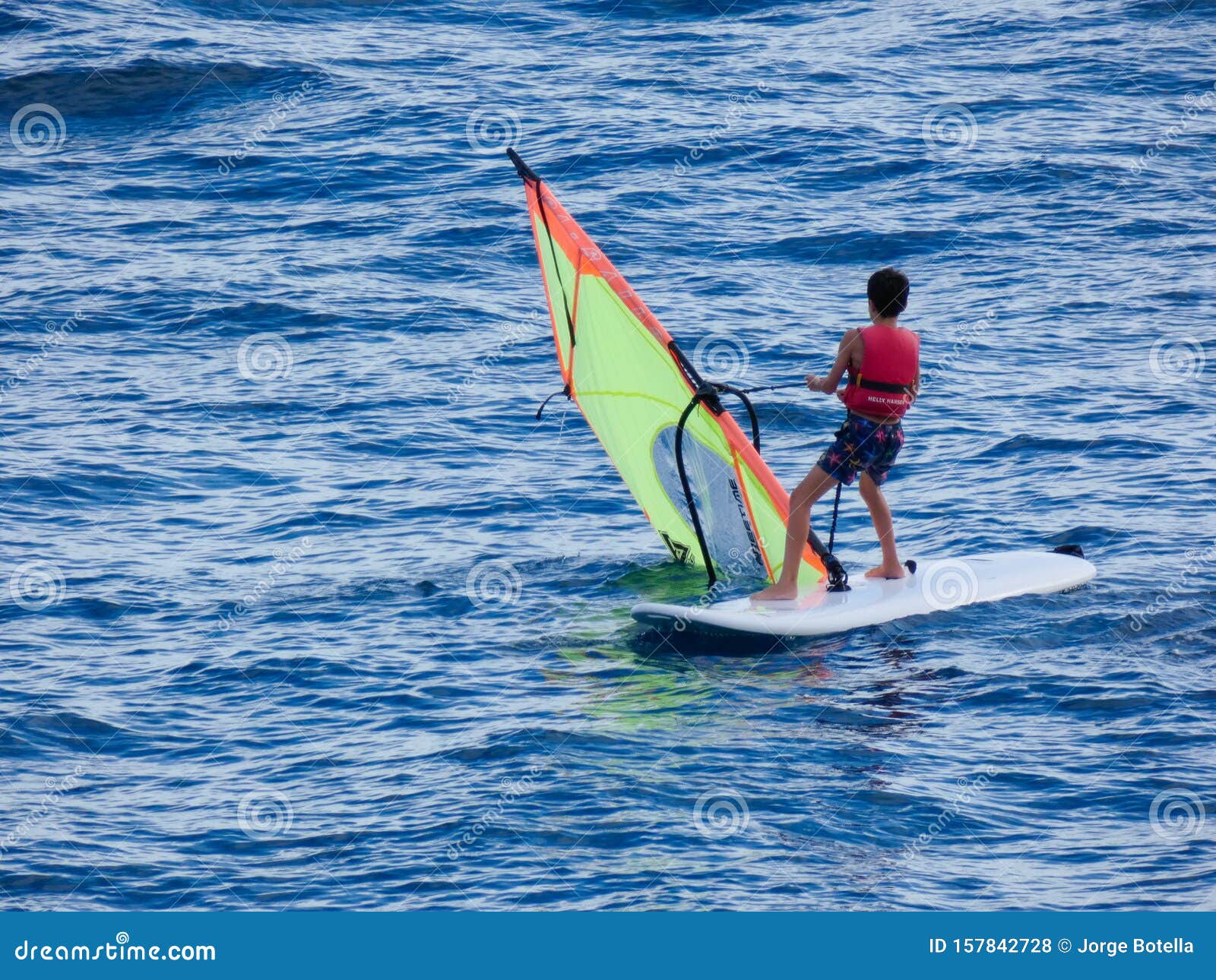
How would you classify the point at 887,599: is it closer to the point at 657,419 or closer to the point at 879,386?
the point at 879,386

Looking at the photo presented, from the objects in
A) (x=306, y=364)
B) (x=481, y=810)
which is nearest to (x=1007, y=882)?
(x=481, y=810)

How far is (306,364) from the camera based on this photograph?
48.8 ft

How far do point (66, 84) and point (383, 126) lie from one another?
459cm

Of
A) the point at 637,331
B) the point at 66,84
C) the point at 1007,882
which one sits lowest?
the point at 1007,882

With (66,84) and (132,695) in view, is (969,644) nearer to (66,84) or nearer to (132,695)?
(132,695)
